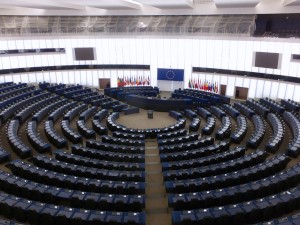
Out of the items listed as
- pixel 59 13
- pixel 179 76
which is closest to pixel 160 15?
pixel 179 76

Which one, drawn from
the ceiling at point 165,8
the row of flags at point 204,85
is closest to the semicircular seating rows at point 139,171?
the row of flags at point 204,85

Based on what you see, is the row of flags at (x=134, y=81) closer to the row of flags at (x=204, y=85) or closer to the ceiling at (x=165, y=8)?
the row of flags at (x=204, y=85)

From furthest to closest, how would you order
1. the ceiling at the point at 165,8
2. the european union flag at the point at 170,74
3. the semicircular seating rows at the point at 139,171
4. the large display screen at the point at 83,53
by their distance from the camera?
the large display screen at the point at 83,53
the european union flag at the point at 170,74
the ceiling at the point at 165,8
the semicircular seating rows at the point at 139,171

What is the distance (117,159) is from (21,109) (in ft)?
47.5

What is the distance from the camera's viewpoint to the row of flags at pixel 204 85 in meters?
36.0

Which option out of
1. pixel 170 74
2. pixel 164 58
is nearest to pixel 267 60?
pixel 170 74

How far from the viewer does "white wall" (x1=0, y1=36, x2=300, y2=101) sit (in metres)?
32.3

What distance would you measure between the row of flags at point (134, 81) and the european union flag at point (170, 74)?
1.83 m

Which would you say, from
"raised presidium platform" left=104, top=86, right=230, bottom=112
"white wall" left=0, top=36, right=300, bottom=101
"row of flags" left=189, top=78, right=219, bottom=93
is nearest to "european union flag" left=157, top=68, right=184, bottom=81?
"white wall" left=0, top=36, right=300, bottom=101

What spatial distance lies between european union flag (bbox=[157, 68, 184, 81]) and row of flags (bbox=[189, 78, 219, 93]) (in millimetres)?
1580

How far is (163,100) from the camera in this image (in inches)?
1228

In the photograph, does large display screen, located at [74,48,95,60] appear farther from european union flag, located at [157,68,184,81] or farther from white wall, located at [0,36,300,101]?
european union flag, located at [157,68,184,81]

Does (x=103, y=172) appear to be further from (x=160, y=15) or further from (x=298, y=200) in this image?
(x=160, y=15)

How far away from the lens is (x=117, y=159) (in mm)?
18641
